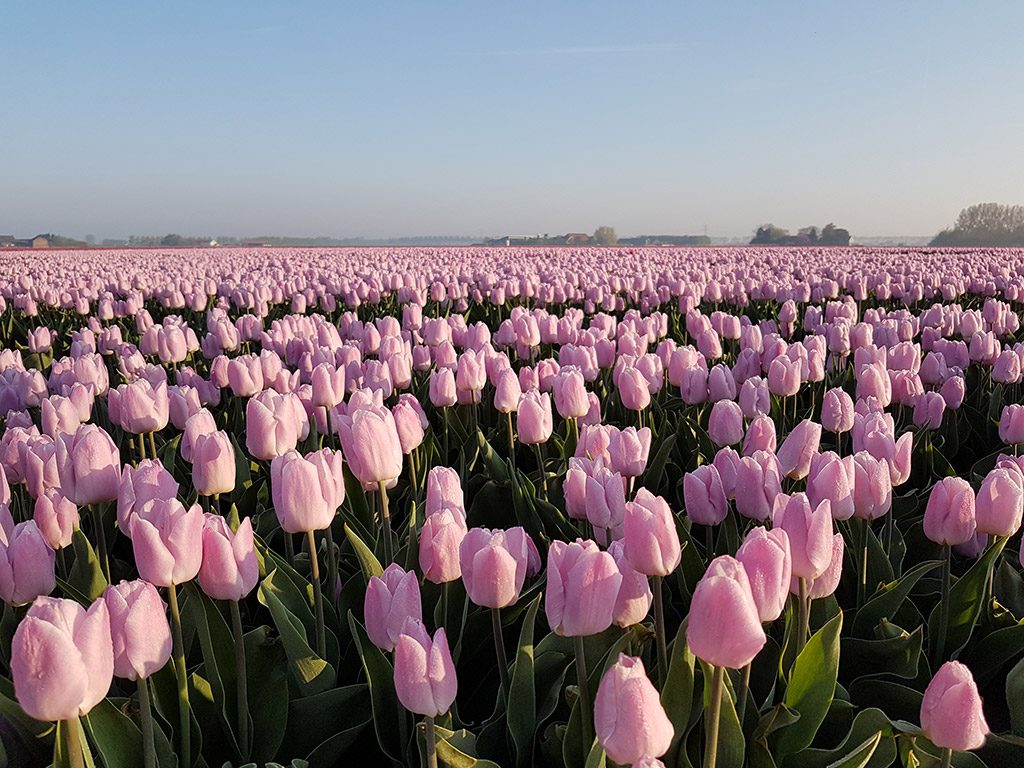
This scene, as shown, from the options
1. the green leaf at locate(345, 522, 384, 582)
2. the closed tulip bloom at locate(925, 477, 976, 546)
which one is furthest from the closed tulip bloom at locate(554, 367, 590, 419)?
the closed tulip bloom at locate(925, 477, 976, 546)

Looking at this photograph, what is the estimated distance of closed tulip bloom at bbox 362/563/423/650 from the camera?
1.24 meters

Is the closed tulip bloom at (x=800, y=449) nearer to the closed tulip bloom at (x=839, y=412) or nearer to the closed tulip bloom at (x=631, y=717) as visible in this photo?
the closed tulip bloom at (x=839, y=412)

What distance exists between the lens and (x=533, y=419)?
2455mm

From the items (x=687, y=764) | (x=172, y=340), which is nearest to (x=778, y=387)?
(x=687, y=764)

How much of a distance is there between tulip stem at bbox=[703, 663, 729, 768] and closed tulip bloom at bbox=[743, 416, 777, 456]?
107cm

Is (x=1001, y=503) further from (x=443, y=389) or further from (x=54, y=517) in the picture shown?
(x=54, y=517)

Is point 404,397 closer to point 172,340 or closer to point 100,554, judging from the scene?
point 100,554

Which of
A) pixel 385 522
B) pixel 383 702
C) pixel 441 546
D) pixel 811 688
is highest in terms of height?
pixel 441 546

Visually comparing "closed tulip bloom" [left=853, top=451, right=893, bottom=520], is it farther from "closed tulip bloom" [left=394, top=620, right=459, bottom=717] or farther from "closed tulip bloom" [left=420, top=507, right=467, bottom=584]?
"closed tulip bloom" [left=394, top=620, right=459, bottom=717]

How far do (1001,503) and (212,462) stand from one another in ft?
5.63

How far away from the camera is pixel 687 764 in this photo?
1.27 metres

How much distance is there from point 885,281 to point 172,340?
7.12 meters

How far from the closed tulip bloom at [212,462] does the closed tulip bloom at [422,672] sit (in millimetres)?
943

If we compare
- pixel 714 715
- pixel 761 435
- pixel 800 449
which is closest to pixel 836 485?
pixel 800 449
